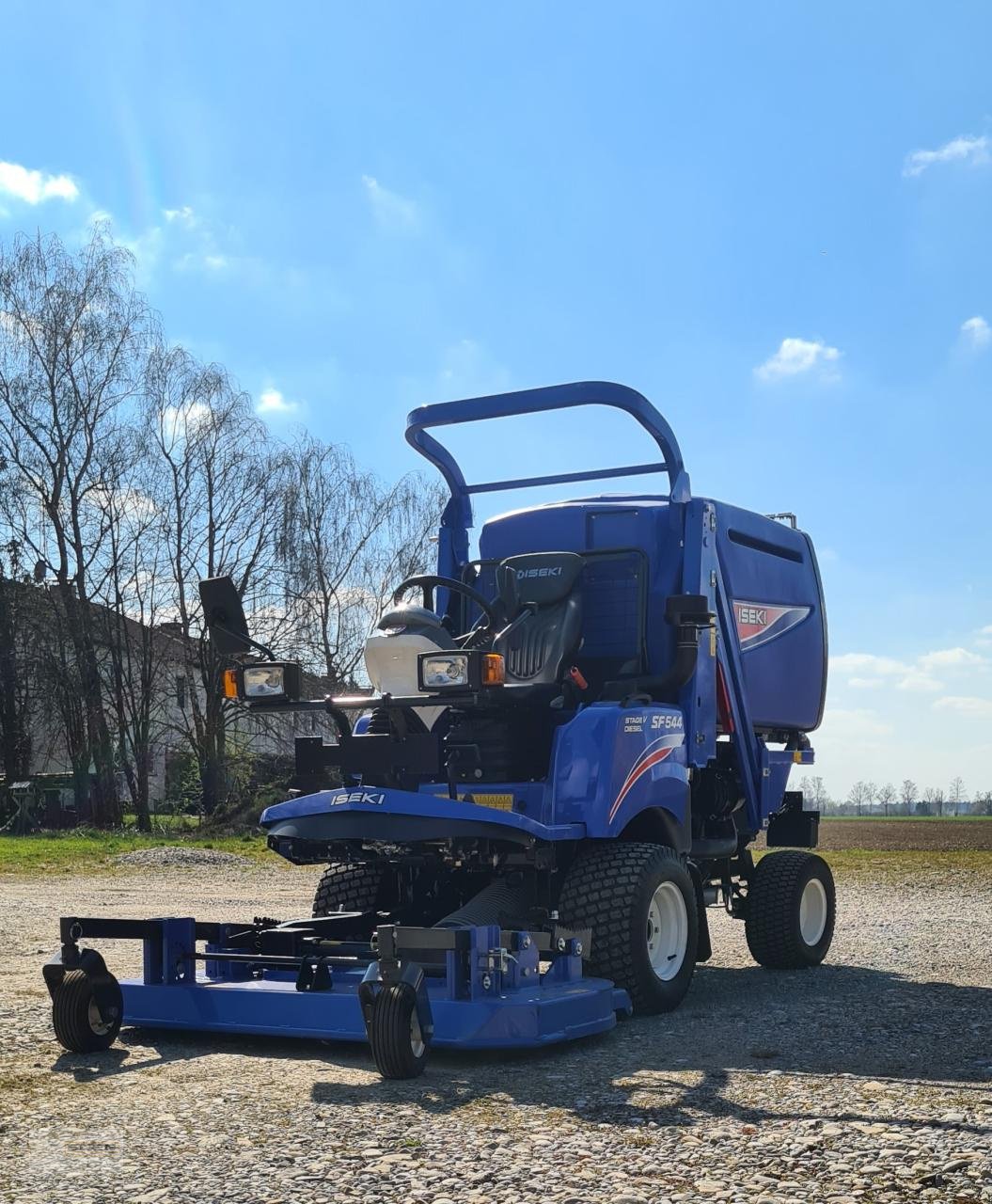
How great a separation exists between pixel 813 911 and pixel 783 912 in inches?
24.2

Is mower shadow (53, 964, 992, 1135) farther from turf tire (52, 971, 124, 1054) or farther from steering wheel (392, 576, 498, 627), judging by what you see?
steering wheel (392, 576, 498, 627)

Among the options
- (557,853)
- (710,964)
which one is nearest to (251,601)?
(710,964)

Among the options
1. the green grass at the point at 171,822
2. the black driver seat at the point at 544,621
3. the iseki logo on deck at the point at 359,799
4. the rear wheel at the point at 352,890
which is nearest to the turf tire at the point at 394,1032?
the iseki logo on deck at the point at 359,799

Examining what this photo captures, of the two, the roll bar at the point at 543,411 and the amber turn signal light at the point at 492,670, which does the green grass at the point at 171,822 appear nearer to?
the roll bar at the point at 543,411

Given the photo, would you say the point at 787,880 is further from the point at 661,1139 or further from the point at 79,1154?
the point at 79,1154

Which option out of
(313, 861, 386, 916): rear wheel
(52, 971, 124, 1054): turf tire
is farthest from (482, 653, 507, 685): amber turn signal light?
(52, 971, 124, 1054): turf tire

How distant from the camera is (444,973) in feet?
21.5

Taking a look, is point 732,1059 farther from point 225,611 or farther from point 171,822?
point 171,822

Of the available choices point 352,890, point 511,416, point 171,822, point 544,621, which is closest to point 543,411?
point 511,416

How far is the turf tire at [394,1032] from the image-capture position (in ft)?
18.9

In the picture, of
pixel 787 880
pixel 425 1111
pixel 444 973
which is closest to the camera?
pixel 425 1111

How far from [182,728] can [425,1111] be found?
2789 cm

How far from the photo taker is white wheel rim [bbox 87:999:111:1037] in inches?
261

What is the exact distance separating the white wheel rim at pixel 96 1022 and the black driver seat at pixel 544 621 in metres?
2.82
